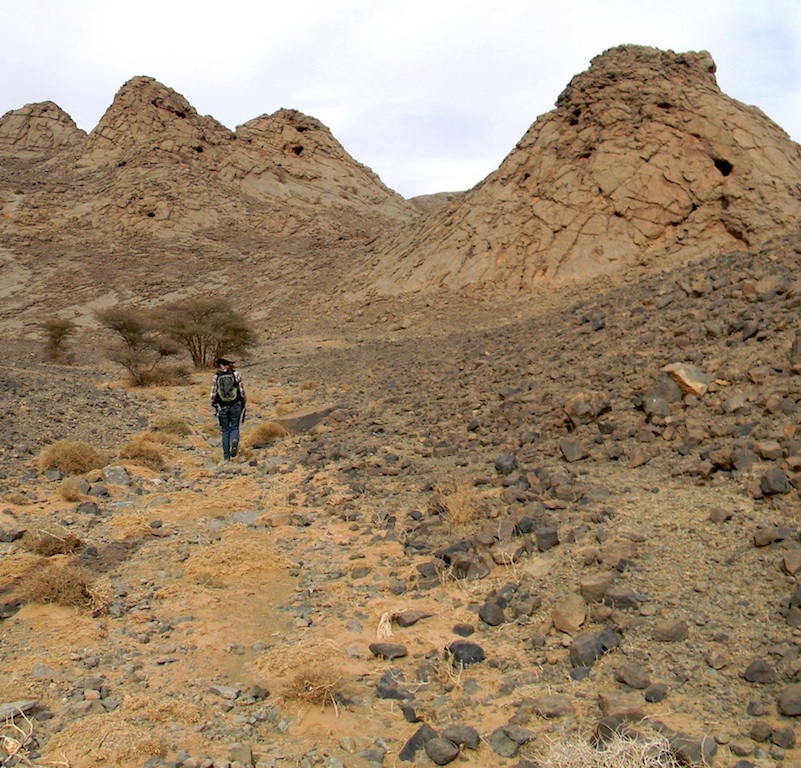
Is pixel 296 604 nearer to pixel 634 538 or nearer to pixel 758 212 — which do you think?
pixel 634 538

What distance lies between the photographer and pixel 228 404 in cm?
854

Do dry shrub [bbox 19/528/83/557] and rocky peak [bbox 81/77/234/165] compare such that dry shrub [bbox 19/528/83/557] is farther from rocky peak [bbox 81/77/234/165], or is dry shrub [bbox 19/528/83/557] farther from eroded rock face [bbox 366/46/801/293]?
rocky peak [bbox 81/77/234/165]

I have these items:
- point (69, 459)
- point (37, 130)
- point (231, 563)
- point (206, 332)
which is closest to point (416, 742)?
point (231, 563)

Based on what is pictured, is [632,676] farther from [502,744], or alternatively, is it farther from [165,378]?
[165,378]

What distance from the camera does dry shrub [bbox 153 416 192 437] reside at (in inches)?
383

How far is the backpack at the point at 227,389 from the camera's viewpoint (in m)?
8.55

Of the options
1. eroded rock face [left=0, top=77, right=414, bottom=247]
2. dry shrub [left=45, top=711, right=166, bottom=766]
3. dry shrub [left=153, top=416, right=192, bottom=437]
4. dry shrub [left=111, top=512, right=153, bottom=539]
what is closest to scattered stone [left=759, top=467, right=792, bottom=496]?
dry shrub [left=45, top=711, right=166, bottom=766]

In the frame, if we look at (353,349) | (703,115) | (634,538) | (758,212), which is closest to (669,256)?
(758,212)

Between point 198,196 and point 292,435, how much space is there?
35417 millimetres

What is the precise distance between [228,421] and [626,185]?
18.5 metres

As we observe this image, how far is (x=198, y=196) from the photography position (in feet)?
135

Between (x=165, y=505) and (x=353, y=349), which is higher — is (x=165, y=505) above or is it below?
below

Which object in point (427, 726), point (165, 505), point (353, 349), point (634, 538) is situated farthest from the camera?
point (353, 349)

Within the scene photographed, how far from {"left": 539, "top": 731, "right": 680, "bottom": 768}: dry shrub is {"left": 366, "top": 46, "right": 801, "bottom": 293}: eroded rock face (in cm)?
2028
